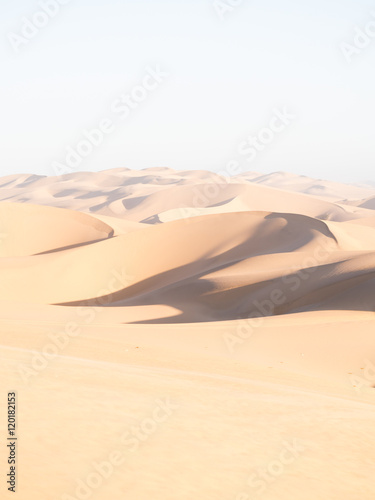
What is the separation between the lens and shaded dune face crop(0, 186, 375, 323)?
16.3 meters

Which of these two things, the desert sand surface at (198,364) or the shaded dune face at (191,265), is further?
the shaded dune face at (191,265)

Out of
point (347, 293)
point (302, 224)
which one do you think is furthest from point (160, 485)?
point (302, 224)

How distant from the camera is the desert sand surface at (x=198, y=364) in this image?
422 cm

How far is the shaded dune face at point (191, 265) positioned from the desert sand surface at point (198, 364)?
69mm

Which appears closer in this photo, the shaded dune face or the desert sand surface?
the desert sand surface

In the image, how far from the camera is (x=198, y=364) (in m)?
9.03

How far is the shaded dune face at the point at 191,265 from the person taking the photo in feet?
53.5

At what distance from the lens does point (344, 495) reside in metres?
4.10

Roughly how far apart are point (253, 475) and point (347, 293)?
11212mm

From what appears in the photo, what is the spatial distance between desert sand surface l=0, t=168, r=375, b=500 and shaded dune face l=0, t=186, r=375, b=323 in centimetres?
7

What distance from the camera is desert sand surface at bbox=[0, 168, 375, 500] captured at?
166 inches

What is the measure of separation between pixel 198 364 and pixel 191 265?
47.7ft

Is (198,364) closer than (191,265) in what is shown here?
Yes

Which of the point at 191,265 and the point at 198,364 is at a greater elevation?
the point at 198,364
